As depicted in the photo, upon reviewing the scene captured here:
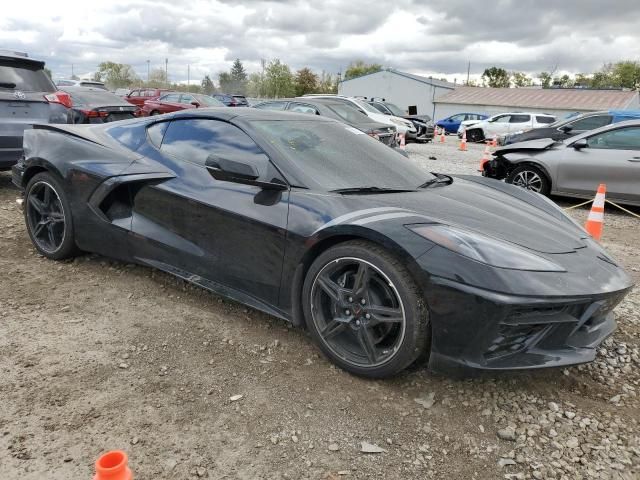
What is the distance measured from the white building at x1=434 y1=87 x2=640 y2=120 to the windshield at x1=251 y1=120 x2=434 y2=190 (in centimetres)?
3870

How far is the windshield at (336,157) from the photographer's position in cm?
294

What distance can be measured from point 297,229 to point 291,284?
1.02 ft

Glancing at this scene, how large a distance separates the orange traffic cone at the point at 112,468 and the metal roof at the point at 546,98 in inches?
1726

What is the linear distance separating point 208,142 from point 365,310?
160 centimetres

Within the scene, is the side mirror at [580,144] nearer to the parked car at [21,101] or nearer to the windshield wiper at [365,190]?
the windshield wiper at [365,190]

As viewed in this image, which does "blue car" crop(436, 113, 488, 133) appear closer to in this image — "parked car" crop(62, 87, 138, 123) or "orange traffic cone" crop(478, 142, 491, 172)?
"orange traffic cone" crop(478, 142, 491, 172)

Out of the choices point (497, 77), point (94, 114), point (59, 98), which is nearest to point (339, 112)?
point (94, 114)

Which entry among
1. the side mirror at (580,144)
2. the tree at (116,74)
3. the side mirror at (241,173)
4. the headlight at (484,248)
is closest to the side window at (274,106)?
the side mirror at (580,144)

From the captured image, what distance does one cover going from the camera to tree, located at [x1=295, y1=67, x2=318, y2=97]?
63.8 meters

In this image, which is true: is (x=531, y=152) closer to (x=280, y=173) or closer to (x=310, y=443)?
(x=280, y=173)

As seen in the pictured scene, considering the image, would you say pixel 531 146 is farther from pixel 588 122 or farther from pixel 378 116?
pixel 378 116

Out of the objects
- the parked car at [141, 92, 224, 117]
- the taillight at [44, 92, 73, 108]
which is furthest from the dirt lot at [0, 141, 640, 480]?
the parked car at [141, 92, 224, 117]

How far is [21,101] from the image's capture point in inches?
227

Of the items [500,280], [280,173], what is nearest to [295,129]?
[280,173]
